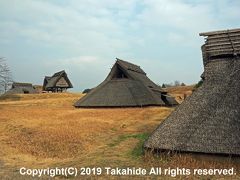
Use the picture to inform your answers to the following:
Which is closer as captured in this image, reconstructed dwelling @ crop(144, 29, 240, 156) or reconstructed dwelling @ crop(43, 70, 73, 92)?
reconstructed dwelling @ crop(144, 29, 240, 156)

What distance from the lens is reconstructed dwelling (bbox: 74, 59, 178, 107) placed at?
3303 centimetres

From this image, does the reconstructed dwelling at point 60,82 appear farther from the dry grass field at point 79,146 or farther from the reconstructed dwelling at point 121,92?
the dry grass field at point 79,146

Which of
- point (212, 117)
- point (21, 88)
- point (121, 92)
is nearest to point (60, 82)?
point (21, 88)

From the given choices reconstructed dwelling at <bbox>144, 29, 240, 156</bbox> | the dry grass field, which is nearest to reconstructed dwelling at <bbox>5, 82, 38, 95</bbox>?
the dry grass field

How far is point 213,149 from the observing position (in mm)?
10992

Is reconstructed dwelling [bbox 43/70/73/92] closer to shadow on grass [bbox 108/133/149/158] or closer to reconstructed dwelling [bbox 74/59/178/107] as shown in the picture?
reconstructed dwelling [bbox 74/59/178/107]

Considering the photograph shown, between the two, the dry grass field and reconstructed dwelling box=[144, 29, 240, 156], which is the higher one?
reconstructed dwelling box=[144, 29, 240, 156]

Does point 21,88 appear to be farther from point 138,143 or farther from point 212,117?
point 212,117

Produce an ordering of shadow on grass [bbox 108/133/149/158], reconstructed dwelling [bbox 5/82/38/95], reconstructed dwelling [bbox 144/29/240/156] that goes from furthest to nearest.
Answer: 1. reconstructed dwelling [bbox 5/82/38/95]
2. shadow on grass [bbox 108/133/149/158]
3. reconstructed dwelling [bbox 144/29/240/156]

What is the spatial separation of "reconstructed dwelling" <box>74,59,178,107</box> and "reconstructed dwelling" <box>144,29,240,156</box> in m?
18.1

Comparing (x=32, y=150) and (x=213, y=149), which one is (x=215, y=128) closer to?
(x=213, y=149)

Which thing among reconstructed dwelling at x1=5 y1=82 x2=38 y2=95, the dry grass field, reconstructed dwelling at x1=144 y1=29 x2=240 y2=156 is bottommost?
the dry grass field

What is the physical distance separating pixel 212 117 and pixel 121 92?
22.3 meters

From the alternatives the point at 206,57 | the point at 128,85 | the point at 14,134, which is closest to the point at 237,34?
the point at 206,57
